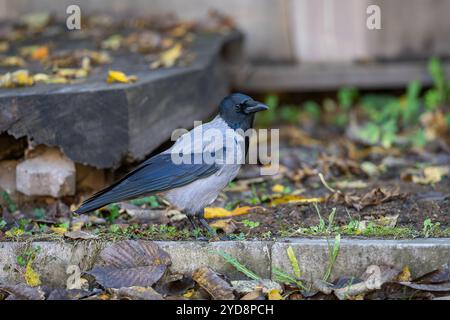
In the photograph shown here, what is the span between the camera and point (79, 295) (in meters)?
3.68

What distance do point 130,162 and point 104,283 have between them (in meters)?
1.51

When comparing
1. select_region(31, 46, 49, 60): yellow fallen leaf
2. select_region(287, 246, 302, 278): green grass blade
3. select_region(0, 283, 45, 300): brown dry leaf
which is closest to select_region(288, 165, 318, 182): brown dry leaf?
select_region(287, 246, 302, 278): green grass blade

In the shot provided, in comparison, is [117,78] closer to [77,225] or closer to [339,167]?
[77,225]

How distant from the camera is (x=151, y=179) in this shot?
437 centimetres

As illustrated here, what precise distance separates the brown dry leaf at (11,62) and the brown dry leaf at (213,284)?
2.93m

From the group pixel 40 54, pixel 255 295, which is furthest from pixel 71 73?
pixel 255 295

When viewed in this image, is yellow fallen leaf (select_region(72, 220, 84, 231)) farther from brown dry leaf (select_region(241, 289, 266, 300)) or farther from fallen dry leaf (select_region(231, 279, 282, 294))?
brown dry leaf (select_region(241, 289, 266, 300))

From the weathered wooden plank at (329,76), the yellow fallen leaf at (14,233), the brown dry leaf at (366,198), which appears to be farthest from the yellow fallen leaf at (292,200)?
A: the weathered wooden plank at (329,76)

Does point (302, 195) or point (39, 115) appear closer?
point (39, 115)

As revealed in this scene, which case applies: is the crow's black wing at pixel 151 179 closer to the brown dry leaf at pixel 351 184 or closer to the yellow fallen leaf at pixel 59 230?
the yellow fallen leaf at pixel 59 230

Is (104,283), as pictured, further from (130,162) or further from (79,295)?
(130,162)

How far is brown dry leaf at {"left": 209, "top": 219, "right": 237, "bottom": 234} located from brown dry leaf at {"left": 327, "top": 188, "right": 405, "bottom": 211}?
2.44 ft
